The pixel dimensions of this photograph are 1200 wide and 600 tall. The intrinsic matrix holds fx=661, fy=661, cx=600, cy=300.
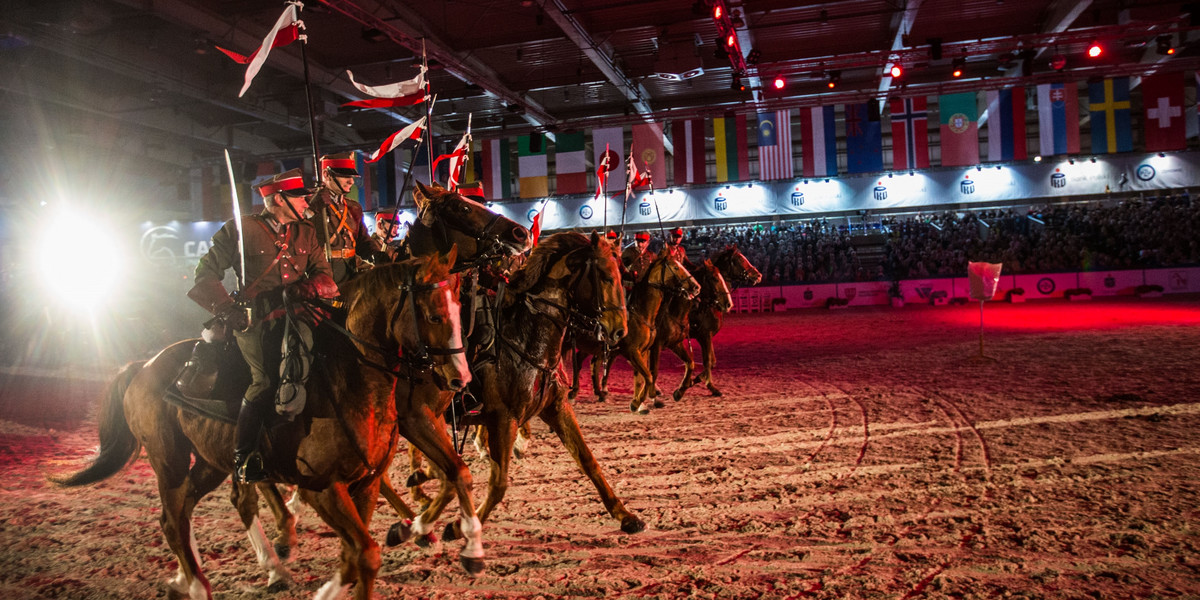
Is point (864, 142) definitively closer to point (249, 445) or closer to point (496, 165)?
point (496, 165)

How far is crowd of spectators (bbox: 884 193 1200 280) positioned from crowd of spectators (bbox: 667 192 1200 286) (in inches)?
1.3

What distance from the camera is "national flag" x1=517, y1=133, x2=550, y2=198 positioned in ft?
75.3

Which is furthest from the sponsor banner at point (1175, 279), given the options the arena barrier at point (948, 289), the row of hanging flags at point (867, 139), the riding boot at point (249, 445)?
the riding boot at point (249, 445)

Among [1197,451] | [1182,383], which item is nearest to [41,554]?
[1197,451]

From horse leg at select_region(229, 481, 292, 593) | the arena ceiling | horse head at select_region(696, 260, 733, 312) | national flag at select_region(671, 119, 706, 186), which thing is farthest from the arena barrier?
horse leg at select_region(229, 481, 292, 593)

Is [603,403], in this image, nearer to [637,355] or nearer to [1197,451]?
[637,355]

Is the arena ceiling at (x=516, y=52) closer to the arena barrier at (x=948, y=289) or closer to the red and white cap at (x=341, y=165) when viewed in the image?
the arena barrier at (x=948, y=289)

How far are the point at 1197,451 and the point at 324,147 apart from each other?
2830cm

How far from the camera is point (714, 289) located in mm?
9961

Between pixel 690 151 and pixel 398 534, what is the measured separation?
19.6m

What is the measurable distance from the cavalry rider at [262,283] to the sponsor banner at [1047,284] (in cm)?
2623

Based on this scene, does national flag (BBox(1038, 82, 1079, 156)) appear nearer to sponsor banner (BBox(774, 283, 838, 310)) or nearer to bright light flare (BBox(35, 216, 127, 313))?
sponsor banner (BBox(774, 283, 838, 310))

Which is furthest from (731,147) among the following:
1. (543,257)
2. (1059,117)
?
(543,257)

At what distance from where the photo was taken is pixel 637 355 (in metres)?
8.52
